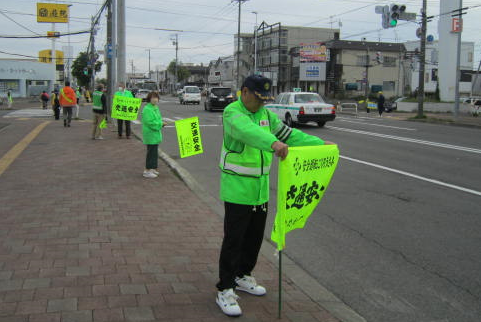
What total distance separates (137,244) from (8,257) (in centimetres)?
125

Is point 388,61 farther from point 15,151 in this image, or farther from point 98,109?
point 15,151

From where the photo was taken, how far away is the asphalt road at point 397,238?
4.23m

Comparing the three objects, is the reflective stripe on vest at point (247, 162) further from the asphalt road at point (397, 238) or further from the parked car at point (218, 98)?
the parked car at point (218, 98)

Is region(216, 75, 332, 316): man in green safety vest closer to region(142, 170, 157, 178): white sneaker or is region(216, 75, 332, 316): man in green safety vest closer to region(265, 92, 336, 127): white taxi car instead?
region(142, 170, 157, 178): white sneaker

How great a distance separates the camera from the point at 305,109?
800 inches

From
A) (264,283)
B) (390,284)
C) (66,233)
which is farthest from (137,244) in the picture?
(390,284)

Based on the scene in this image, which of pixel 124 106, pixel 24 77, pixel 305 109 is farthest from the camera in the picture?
pixel 24 77

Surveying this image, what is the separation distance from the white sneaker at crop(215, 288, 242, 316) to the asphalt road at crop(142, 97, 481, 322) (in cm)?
107

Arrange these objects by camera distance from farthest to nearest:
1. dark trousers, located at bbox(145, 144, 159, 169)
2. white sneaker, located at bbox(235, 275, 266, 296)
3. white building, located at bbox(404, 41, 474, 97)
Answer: white building, located at bbox(404, 41, 474, 97) < dark trousers, located at bbox(145, 144, 159, 169) < white sneaker, located at bbox(235, 275, 266, 296)

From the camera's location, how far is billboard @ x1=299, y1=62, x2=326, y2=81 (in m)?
64.2

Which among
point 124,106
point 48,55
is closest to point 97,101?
point 124,106

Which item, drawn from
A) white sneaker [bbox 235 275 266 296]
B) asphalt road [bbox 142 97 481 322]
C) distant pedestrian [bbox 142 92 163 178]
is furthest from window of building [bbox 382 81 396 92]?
white sneaker [bbox 235 275 266 296]

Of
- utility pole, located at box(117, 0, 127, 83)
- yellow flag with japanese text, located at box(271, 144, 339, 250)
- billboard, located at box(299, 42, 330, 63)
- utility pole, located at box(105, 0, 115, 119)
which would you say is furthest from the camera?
billboard, located at box(299, 42, 330, 63)

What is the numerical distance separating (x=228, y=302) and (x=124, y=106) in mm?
10886
